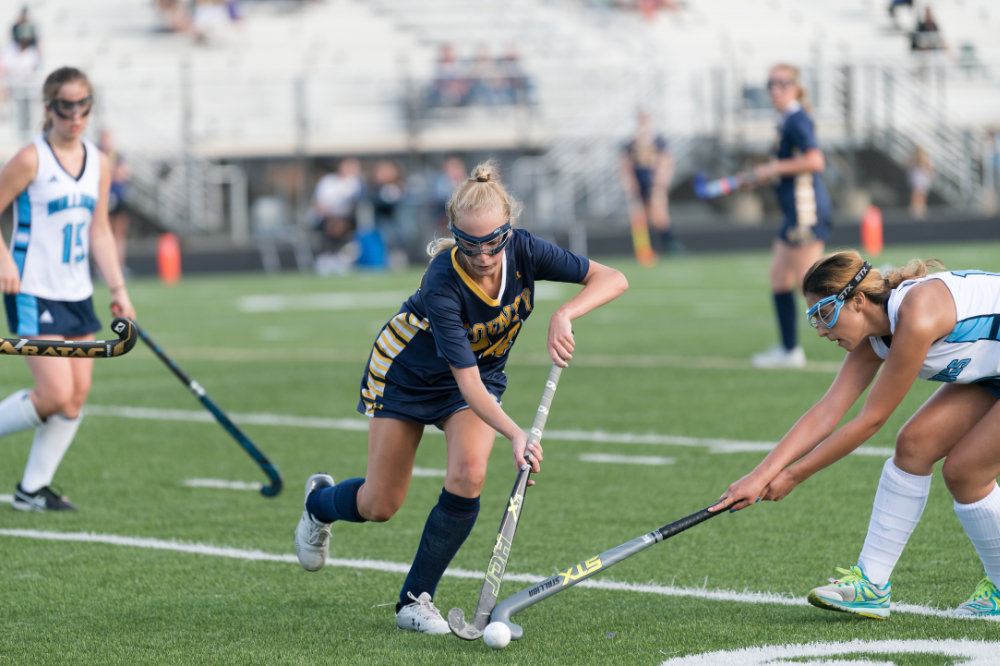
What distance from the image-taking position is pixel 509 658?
3.89 meters

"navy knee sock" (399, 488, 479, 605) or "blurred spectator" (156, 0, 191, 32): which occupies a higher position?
"blurred spectator" (156, 0, 191, 32)

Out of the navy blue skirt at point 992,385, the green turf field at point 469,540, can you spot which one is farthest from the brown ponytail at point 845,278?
the green turf field at point 469,540

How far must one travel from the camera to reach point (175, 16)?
28719mm

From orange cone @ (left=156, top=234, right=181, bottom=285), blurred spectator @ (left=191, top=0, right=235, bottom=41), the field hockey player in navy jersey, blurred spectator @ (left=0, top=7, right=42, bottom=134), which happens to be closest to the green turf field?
the field hockey player in navy jersey

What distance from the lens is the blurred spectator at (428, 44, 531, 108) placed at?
24.8 meters

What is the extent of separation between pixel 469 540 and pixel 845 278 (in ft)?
7.33

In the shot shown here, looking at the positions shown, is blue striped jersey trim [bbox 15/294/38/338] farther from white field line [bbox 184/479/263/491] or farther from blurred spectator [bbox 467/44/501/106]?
blurred spectator [bbox 467/44/501/106]

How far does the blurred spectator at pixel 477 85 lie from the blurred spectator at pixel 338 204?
2.51m

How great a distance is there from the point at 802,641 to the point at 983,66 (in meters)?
22.9

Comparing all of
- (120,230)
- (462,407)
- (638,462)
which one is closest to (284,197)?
(120,230)

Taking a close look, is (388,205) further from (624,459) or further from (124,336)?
(124,336)

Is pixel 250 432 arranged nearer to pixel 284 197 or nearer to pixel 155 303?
pixel 155 303

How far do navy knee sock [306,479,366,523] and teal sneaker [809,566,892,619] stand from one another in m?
1.57

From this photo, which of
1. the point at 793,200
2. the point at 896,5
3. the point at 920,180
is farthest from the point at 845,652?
the point at 896,5
